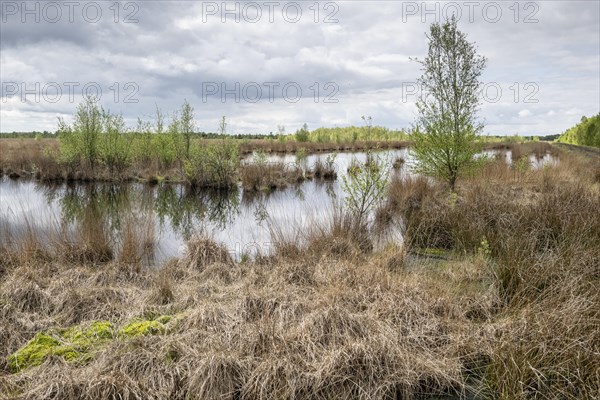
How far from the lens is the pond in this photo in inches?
353

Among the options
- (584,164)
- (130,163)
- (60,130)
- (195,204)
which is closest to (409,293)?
(195,204)

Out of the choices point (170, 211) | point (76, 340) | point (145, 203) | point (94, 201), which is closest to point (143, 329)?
point (76, 340)

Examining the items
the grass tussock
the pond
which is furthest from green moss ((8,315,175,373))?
the grass tussock

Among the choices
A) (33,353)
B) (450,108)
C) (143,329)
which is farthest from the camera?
(450,108)

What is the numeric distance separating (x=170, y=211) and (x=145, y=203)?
210 cm

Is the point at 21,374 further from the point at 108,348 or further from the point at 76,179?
the point at 76,179

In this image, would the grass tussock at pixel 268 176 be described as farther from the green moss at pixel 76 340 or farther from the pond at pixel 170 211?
the green moss at pixel 76 340

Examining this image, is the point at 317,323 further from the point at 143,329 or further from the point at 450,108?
the point at 450,108

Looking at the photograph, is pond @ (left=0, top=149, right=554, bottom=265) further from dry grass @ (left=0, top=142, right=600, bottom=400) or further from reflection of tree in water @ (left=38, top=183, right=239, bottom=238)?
dry grass @ (left=0, top=142, right=600, bottom=400)

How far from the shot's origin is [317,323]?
442 cm

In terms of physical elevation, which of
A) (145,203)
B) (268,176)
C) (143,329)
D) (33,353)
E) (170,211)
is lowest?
(33,353)

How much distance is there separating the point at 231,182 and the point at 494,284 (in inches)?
635

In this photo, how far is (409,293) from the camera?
5.02m

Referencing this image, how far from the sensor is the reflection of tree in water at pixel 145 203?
1288cm
